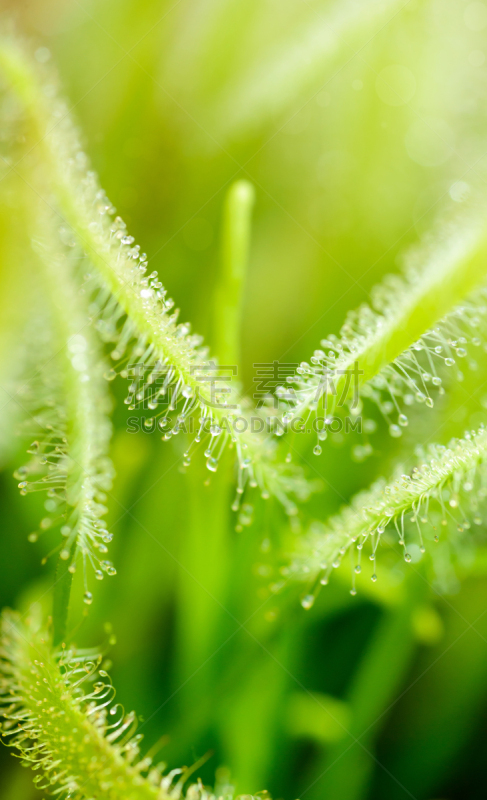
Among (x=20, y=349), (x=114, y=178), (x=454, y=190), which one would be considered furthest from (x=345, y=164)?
(x=20, y=349)

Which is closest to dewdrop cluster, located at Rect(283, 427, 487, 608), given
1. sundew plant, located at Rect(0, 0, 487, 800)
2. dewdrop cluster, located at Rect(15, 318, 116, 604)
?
sundew plant, located at Rect(0, 0, 487, 800)

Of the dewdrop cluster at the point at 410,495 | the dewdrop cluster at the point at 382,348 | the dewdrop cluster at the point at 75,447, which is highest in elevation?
the dewdrop cluster at the point at 382,348

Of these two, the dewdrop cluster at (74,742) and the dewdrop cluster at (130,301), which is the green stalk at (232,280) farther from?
the dewdrop cluster at (74,742)

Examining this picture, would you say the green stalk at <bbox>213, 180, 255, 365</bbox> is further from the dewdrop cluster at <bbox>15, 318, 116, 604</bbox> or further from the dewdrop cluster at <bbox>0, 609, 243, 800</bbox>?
the dewdrop cluster at <bbox>0, 609, 243, 800</bbox>

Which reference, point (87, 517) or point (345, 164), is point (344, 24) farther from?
point (87, 517)

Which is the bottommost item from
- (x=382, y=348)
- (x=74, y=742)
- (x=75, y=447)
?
(x=74, y=742)

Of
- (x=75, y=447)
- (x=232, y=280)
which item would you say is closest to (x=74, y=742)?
(x=75, y=447)

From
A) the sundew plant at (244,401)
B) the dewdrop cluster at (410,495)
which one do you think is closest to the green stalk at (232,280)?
the sundew plant at (244,401)

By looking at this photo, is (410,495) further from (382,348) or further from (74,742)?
(74,742)

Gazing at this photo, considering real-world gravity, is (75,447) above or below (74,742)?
above
